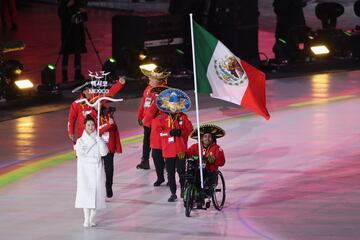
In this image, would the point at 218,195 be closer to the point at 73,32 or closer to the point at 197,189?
the point at 197,189

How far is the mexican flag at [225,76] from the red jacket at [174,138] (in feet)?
2.46

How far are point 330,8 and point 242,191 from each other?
17.1 metres

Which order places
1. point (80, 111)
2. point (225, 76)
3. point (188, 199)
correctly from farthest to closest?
point (80, 111), point (225, 76), point (188, 199)

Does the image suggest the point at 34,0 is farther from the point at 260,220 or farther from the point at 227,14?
the point at 260,220

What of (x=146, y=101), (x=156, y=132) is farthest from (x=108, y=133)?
(x=146, y=101)

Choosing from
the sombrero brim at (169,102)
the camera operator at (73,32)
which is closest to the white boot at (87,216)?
the sombrero brim at (169,102)

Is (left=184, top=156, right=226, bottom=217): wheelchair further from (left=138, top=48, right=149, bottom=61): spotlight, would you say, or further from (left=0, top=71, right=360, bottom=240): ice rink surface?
(left=138, top=48, right=149, bottom=61): spotlight

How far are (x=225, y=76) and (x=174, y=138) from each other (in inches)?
46.6

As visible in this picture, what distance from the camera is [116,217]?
53.3 feet

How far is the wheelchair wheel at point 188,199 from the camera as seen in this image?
1602cm

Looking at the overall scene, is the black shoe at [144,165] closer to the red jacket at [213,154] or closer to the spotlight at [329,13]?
the red jacket at [213,154]

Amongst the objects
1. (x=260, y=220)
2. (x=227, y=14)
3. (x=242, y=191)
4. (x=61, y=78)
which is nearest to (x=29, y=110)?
(x=61, y=78)

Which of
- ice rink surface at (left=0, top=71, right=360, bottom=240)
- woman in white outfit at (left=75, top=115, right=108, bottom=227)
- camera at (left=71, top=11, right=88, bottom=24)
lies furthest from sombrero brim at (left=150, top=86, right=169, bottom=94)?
camera at (left=71, top=11, right=88, bottom=24)

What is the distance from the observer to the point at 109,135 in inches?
669
